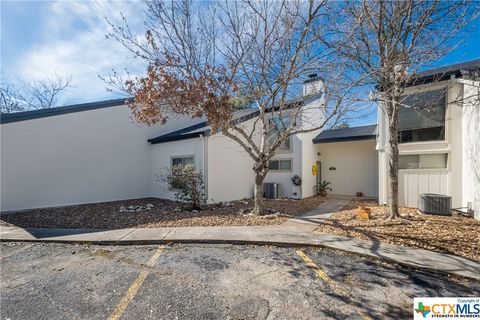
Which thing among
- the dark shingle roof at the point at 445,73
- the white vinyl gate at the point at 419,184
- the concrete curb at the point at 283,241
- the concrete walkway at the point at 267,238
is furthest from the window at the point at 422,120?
the concrete curb at the point at 283,241

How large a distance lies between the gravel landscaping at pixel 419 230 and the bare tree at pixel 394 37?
784 millimetres

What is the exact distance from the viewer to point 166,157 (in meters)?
11.6

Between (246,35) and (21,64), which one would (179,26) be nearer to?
(246,35)

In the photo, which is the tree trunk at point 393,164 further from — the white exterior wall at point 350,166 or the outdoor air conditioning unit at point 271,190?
the white exterior wall at point 350,166

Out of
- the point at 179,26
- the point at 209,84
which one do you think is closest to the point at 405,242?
the point at 209,84

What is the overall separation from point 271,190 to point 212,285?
8.79 m

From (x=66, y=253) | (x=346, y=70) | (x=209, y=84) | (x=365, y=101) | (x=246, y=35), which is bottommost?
(x=66, y=253)

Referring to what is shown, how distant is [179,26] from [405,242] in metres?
7.99

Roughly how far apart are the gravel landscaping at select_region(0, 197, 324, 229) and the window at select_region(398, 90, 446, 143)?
4.80 m

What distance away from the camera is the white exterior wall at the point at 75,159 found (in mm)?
8953

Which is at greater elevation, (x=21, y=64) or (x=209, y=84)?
(x=21, y=64)

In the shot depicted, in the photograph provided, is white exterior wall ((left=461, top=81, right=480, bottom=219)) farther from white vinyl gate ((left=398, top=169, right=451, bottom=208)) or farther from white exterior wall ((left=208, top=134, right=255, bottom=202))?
white exterior wall ((left=208, top=134, right=255, bottom=202))

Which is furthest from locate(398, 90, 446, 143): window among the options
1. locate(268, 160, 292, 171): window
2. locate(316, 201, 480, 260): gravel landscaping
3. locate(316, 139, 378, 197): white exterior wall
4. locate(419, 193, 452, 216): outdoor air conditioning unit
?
locate(268, 160, 292, 171): window

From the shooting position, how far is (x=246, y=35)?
23.1 feet
